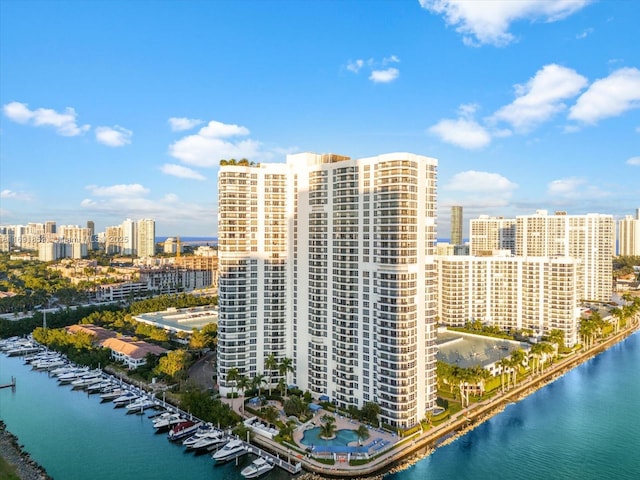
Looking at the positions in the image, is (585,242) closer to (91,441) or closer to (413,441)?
(413,441)

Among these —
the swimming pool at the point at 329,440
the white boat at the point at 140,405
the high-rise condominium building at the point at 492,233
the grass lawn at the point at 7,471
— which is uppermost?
the high-rise condominium building at the point at 492,233

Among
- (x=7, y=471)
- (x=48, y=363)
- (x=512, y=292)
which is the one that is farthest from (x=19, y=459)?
(x=512, y=292)

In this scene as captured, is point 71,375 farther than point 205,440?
Yes

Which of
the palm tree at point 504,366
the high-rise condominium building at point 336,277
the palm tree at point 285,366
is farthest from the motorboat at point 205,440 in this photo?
the palm tree at point 504,366

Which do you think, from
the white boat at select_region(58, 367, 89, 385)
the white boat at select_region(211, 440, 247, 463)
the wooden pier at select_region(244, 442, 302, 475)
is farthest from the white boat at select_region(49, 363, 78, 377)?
the wooden pier at select_region(244, 442, 302, 475)

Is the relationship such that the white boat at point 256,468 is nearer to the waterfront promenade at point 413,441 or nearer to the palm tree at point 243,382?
the waterfront promenade at point 413,441

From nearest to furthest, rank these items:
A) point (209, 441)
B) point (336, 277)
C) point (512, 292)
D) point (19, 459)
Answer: point (19, 459)
point (209, 441)
point (336, 277)
point (512, 292)

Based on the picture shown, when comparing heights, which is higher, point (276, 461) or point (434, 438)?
point (434, 438)
